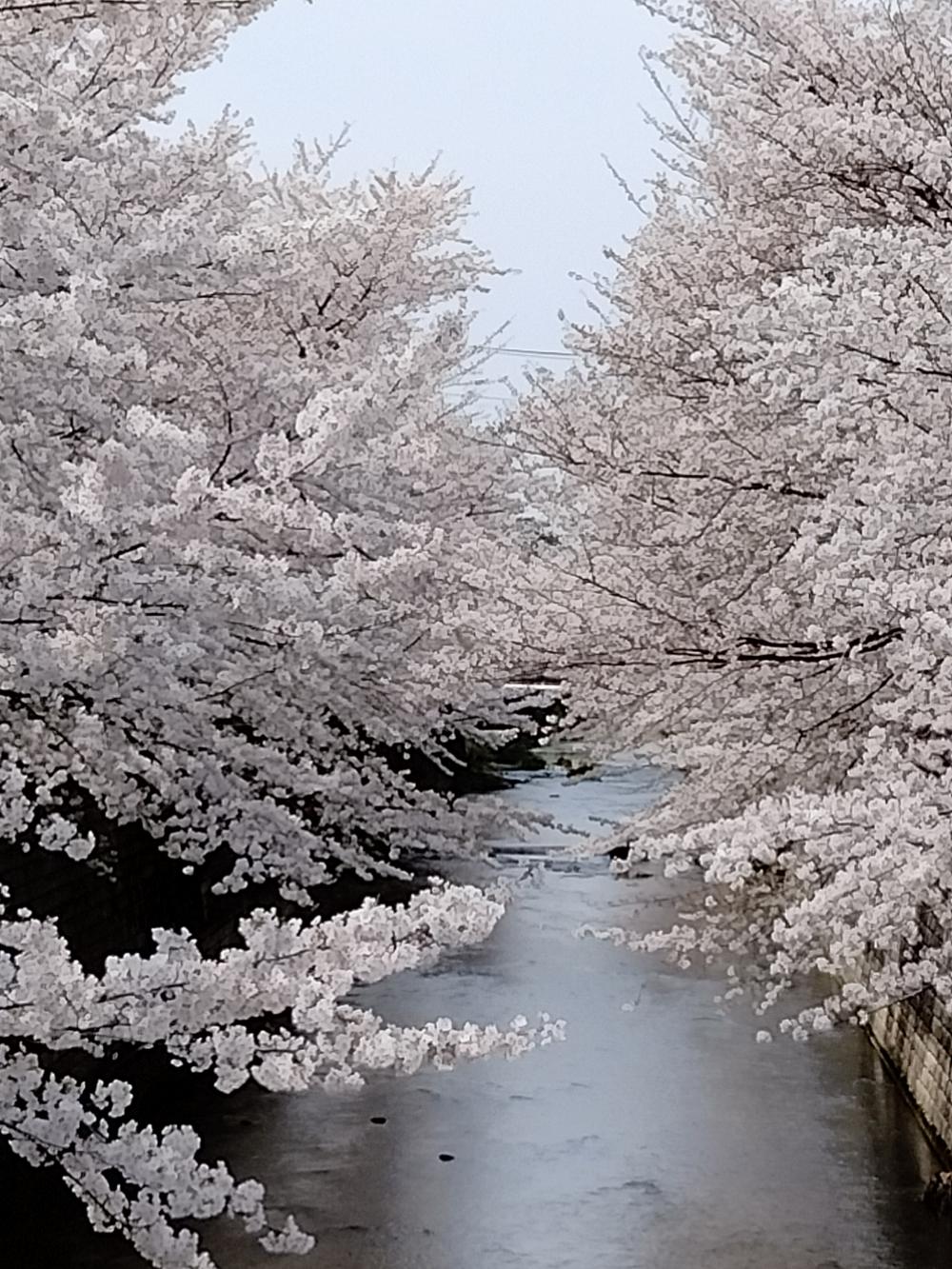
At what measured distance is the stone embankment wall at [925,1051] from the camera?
7.73 metres

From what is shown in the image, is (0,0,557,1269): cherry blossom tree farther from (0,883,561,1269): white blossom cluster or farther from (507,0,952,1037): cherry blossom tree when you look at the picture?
(507,0,952,1037): cherry blossom tree

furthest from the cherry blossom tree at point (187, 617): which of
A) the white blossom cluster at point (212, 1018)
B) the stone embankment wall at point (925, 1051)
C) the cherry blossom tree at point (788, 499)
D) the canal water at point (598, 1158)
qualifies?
the stone embankment wall at point (925, 1051)

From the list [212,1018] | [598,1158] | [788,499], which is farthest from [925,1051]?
[212,1018]

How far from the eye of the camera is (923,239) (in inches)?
195

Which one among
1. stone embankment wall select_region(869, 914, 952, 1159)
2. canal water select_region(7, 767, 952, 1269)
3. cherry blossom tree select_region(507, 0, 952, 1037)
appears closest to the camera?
cherry blossom tree select_region(507, 0, 952, 1037)

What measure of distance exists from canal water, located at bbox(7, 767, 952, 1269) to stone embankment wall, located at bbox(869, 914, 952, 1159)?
0.14 m

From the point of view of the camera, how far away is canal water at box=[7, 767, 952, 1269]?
21.9ft

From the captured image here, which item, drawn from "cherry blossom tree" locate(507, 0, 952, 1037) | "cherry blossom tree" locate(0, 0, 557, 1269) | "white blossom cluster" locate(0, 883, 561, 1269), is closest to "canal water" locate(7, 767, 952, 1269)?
"cherry blossom tree" locate(507, 0, 952, 1037)

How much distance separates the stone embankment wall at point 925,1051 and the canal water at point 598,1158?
0.14m

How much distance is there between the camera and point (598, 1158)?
790 centimetres

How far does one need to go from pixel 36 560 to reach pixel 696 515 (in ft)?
12.4

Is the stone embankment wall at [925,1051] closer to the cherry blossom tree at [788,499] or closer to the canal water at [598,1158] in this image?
the canal water at [598,1158]

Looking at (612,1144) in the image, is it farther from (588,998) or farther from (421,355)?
(421,355)

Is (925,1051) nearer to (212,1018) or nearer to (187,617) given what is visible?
(187,617)
